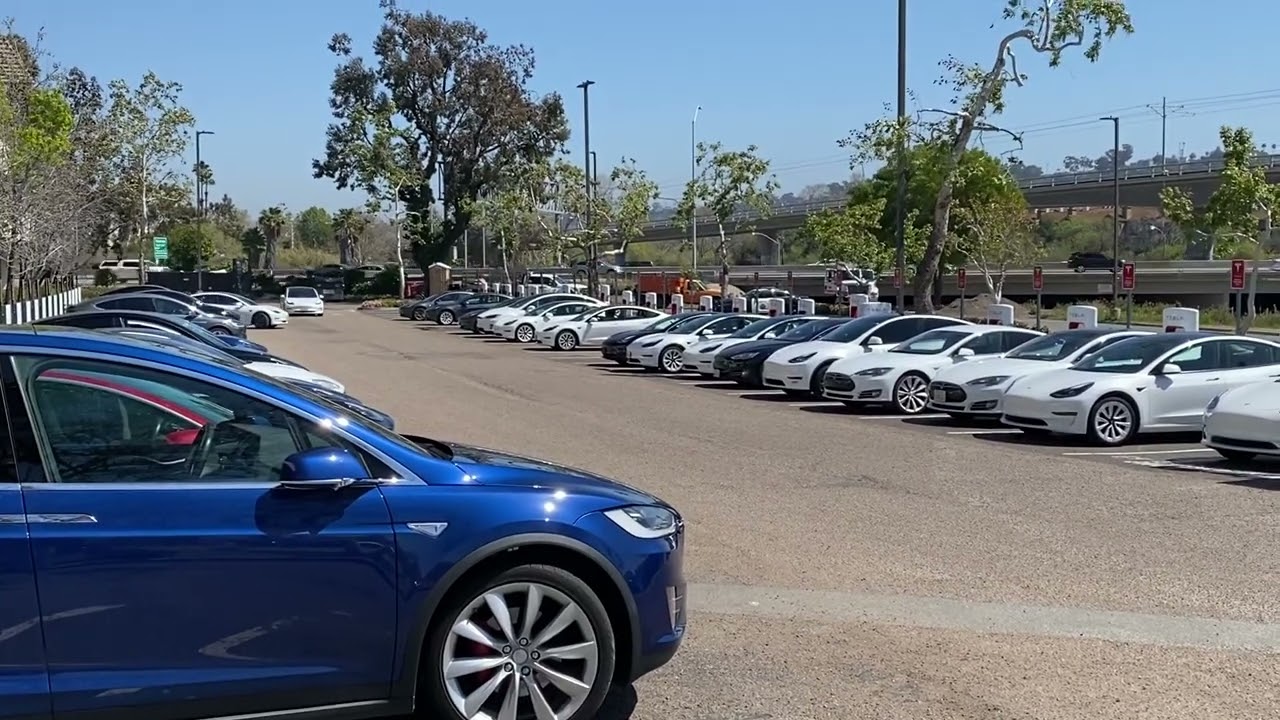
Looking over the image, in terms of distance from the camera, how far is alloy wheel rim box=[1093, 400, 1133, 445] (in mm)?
15125

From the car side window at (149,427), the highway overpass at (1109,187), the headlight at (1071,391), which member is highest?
the highway overpass at (1109,187)

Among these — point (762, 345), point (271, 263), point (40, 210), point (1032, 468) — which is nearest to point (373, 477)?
point (1032, 468)

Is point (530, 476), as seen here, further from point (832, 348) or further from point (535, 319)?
point (535, 319)

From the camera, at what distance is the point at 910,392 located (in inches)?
754

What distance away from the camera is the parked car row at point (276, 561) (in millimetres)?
4355

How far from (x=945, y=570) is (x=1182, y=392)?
866 centimetres

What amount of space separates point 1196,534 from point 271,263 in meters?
98.9

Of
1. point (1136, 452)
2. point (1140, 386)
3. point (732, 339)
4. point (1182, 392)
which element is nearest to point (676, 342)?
point (732, 339)

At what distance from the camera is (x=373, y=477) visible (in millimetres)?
4762

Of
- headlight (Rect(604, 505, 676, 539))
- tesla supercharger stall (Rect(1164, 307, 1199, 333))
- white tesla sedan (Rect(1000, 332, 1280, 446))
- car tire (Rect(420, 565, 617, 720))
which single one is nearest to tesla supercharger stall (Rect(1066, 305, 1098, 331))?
tesla supercharger stall (Rect(1164, 307, 1199, 333))

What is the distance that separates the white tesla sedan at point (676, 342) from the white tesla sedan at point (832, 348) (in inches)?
218

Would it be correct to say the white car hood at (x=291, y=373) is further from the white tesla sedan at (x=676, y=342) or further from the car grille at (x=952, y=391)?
the white tesla sedan at (x=676, y=342)

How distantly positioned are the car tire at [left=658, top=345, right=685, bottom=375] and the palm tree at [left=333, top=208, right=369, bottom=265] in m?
53.0

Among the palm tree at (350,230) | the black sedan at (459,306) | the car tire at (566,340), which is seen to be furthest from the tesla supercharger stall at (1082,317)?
the palm tree at (350,230)
